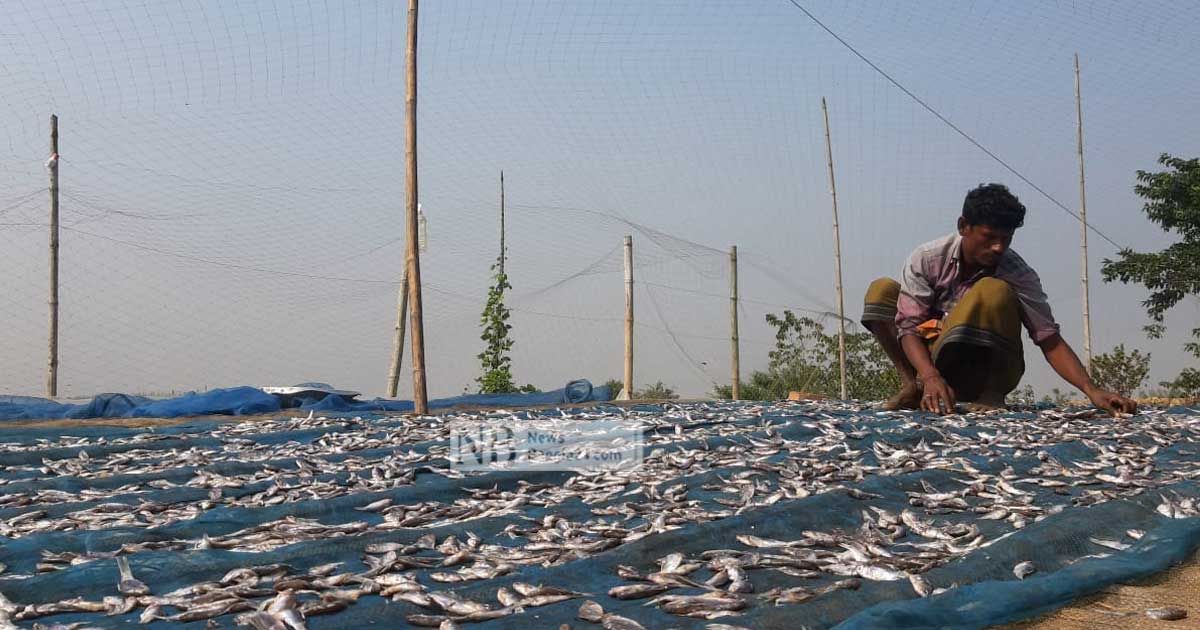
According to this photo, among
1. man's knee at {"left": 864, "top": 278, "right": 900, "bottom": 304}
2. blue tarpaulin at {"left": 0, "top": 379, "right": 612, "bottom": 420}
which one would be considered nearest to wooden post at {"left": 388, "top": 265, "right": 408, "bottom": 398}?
blue tarpaulin at {"left": 0, "top": 379, "right": 612, "bottom": 420}

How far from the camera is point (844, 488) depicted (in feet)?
11.1

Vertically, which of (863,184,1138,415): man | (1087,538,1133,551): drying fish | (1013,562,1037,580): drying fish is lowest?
(1013,562,1037,580): drying fish

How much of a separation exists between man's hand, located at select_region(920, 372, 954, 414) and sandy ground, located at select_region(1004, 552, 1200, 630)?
2705mm

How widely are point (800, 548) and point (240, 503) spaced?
196cm

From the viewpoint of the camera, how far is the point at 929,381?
5.35 meters

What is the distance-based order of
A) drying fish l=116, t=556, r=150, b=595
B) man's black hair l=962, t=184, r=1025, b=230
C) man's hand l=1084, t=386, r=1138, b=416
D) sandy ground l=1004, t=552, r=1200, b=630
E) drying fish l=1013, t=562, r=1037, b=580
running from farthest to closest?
1. man's hand l=1084, t=386, r=1138, b=416
2. man's black hair l=962, t=184, r=1025, b=230
3. drying fish l=1013, t=562, r=1037, b=580
4. drying fish l=116, t=556, r=150, b=595
5. sandy ground l=1004, t=552, r=1200, b=630

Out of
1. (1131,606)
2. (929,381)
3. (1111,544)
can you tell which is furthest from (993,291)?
(1131,606)

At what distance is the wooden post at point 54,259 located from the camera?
375 inches

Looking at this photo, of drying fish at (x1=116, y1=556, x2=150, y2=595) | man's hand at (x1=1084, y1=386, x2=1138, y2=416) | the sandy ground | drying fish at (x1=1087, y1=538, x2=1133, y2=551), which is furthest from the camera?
man's hand at (x1=1084, y1=386, x2=1138, y2=416)

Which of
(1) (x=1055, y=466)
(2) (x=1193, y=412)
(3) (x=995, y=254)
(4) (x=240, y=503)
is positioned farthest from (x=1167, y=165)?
(4) (x=240, y=503)

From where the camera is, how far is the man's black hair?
523 cm

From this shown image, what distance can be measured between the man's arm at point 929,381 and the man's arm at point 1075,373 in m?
0.58

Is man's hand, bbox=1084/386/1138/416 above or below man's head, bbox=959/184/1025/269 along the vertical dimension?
below

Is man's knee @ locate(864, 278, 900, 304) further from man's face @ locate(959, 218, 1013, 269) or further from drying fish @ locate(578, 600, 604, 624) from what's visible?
drying fish @ locate(578, 600, 604, 624)
